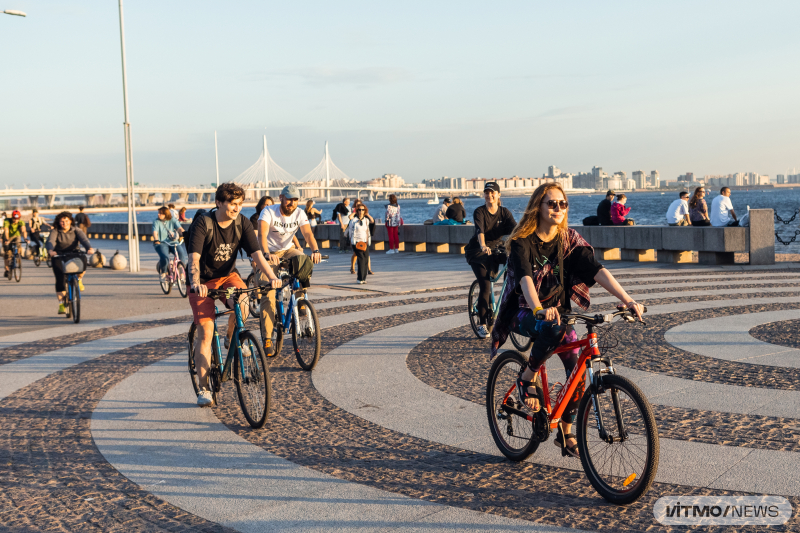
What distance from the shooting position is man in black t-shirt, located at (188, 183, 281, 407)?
18.7ft

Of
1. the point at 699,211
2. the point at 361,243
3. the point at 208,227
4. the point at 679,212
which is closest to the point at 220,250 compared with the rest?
the point at 208,227

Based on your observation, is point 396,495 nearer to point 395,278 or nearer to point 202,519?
point 202,519

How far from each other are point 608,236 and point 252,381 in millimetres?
14587

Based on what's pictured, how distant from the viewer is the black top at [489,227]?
8312mm

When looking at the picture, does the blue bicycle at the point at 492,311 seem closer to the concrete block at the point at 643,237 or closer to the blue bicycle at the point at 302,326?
the blue bicycle at the point at 302,326

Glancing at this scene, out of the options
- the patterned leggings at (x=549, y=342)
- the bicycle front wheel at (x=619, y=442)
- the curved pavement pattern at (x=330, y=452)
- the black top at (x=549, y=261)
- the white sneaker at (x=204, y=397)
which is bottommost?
the curved pavement pattern at (x=330, y=452)

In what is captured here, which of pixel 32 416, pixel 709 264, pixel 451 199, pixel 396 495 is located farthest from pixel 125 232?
pixel 396 495

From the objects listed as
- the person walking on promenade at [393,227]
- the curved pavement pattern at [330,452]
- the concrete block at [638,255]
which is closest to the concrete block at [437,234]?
the person walking on promenade at [393,227]

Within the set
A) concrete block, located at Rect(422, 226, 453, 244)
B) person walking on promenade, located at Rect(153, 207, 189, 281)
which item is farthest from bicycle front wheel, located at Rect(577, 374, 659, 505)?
concrete block, located at Rect(422, 226, 453, 244)

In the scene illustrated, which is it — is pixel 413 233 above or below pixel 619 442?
above

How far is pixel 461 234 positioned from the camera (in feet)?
72.5

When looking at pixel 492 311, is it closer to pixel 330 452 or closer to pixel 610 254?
pixel 330 452

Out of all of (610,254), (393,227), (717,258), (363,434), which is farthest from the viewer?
(393,227)

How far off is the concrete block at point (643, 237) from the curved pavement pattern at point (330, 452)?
364 inches
